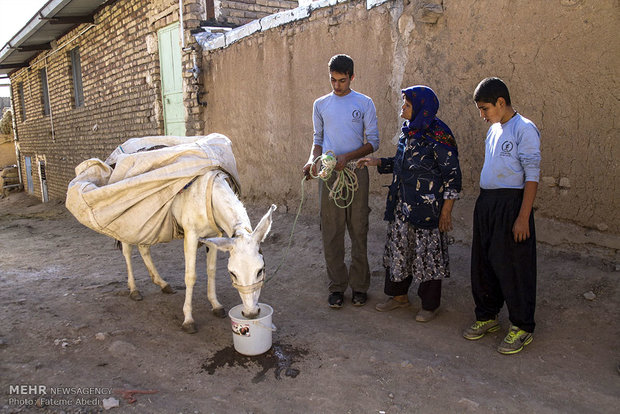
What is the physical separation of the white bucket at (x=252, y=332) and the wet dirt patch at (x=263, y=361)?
0.05 metres

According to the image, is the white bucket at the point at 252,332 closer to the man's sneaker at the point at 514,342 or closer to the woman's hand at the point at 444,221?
the woman's hand at the point at 444,221

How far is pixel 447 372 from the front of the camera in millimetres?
2688

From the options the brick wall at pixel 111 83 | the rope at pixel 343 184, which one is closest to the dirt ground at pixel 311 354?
the rope at pixel 343 184

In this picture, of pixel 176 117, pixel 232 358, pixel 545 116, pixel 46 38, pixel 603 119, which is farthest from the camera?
pixel 46 38

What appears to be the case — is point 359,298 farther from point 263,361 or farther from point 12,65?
point 12,65

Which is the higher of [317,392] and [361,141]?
[361,141]

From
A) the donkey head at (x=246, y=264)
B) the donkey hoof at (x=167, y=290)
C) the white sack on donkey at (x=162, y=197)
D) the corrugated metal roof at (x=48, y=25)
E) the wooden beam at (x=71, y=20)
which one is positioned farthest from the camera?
the wooden beam at (x=71, y=20)

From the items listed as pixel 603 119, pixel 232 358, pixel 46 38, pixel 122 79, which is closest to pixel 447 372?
pixel 232 358

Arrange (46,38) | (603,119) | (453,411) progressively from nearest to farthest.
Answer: (453,411)
(603,119)
(46,38)

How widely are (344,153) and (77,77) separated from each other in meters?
10.7

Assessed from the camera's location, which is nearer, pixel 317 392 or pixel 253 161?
pixel 317 392

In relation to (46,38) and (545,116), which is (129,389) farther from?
(46,38)

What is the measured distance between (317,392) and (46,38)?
502 inches

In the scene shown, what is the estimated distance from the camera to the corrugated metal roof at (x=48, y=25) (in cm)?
913
